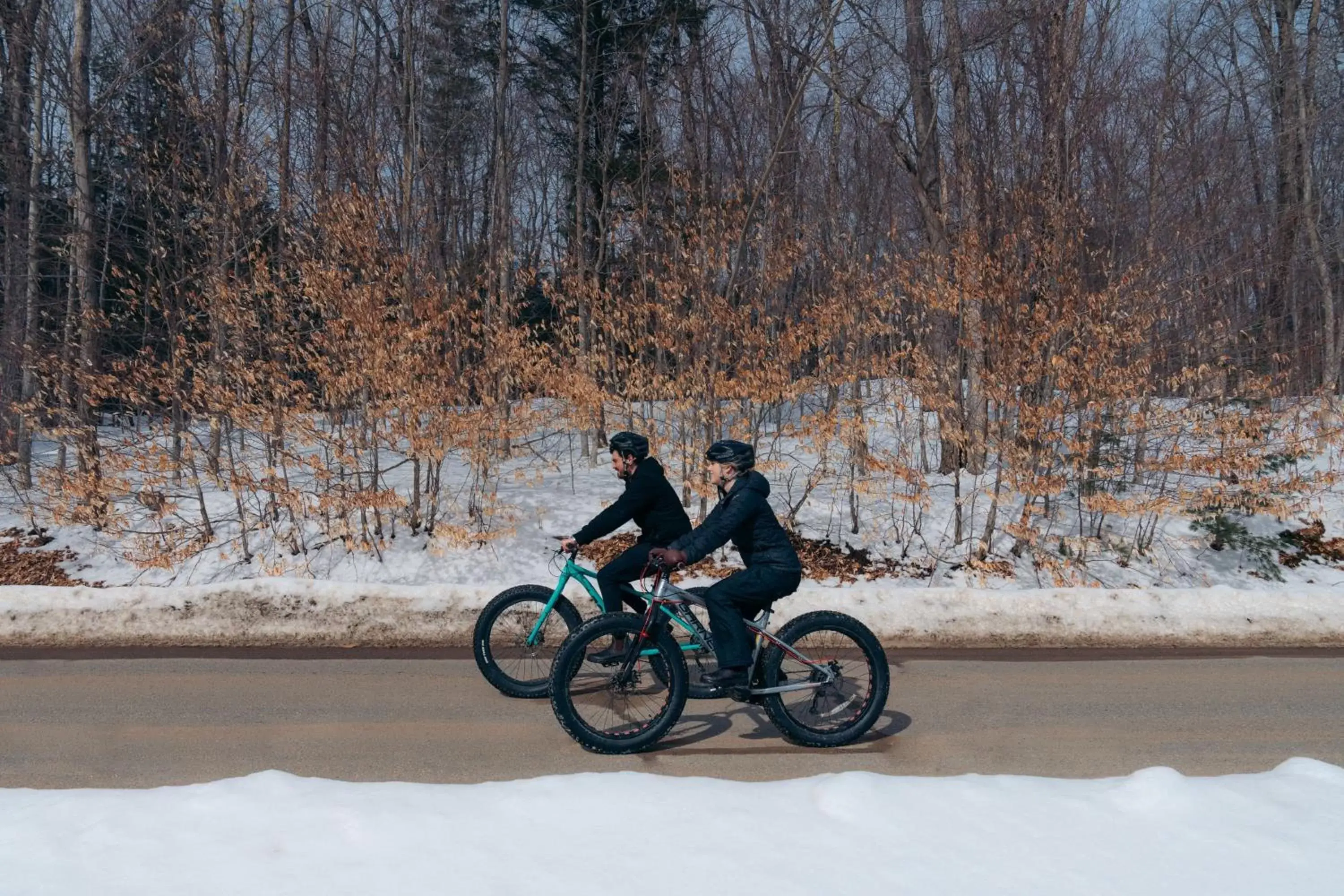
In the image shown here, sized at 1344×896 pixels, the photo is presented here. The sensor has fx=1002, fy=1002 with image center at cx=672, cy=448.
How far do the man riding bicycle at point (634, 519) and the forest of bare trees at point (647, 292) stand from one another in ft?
21.8

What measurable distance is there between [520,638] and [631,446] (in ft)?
5.07

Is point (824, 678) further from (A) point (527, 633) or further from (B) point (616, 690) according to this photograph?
(A) point (527, 633)

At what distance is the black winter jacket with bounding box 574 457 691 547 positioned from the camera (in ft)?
22.3

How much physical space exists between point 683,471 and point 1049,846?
1035 centimetres

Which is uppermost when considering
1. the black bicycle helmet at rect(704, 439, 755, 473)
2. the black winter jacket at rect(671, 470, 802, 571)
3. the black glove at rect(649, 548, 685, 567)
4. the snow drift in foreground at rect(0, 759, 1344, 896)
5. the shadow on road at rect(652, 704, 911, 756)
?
the black bicycle helmet at rect(704, 439, 755, 473)

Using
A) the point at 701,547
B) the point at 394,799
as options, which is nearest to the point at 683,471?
the point at 701,547

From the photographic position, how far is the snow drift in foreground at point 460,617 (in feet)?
27.2

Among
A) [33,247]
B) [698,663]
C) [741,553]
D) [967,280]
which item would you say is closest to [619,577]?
[698,663]

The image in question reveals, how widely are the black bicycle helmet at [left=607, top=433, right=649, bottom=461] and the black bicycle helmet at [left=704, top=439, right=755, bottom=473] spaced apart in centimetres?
93

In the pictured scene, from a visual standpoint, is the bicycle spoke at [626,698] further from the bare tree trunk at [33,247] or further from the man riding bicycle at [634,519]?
the bare tree trunk at [33,247]

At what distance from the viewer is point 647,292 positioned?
17.3 metres

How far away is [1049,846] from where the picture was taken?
4102 mm

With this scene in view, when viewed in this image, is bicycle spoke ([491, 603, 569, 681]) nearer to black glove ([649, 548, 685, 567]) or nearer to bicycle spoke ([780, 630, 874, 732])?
black glove ([649, 548, 685, 567])

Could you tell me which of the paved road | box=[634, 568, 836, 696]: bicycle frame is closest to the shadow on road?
the paved road
